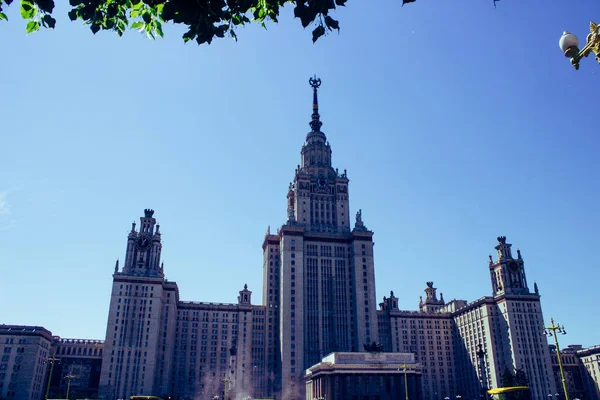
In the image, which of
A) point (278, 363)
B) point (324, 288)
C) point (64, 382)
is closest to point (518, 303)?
point (324, 288)

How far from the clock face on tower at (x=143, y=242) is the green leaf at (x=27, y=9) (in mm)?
152770

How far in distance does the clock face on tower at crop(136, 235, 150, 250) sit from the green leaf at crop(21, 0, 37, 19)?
152770 millimetres

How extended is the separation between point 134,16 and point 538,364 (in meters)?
172

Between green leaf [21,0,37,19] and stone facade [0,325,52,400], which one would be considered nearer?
green leaf [21,0,37,19]

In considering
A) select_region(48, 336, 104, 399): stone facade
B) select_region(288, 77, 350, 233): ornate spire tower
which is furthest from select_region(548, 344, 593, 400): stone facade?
select_region(48, 336, 104, 399): stone facade

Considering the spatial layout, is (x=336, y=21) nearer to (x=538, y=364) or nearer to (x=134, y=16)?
(x=134, y=16)

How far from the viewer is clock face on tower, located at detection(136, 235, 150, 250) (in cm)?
15588

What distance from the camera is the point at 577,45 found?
17.8 metres

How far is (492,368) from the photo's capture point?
157375mm

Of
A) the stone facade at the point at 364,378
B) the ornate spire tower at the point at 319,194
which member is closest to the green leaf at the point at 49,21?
the stone facade at the point at 364,378

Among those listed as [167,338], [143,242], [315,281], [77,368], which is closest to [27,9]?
[143,242]

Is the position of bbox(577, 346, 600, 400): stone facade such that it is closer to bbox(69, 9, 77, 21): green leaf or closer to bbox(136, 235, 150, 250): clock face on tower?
bbox(136, 235, 150, 250): clock face on tower

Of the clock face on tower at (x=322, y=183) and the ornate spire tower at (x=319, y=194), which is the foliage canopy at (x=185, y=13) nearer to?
the ornate spire tower at (x=319, y=194)

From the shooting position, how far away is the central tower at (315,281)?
504ft
